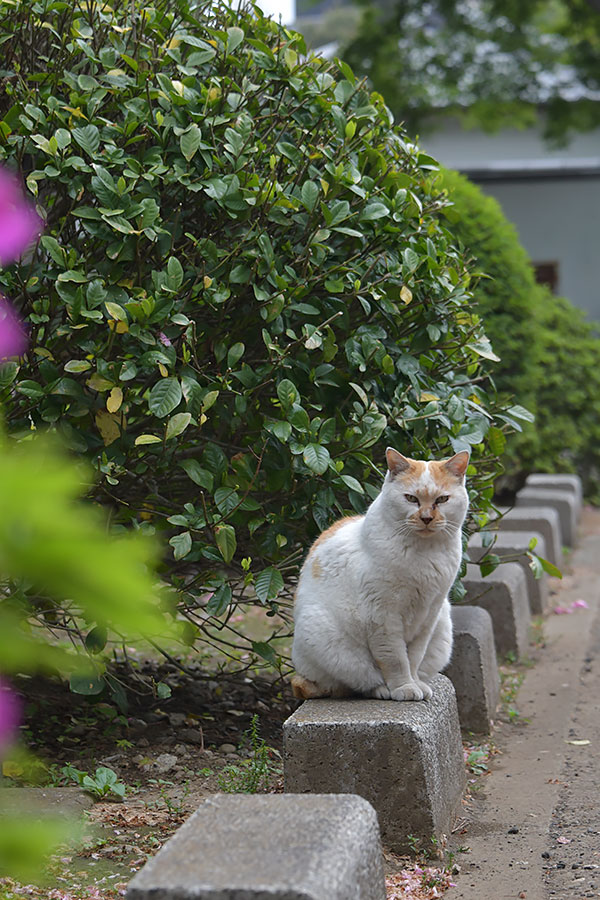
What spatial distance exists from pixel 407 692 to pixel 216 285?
1.56 metres

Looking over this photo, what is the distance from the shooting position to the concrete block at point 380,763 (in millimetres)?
3098

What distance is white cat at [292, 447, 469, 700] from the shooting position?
10.8 feet

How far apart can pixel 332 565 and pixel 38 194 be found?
179 centimetres

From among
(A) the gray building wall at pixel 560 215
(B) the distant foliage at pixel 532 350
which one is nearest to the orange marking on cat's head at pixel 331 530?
(B) the distant foliage at pixel 532 350

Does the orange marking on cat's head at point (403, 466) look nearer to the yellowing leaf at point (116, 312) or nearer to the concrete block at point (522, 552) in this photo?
the yellowing leaf at point (116, 312)

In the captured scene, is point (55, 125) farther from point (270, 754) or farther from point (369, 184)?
point (270, 754)

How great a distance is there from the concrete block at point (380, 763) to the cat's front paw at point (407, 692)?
4.1 inches

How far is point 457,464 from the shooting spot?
345 centimetres

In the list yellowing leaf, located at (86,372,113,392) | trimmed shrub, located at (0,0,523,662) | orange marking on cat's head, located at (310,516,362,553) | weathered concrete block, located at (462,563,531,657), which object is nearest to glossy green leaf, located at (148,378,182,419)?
trimmed shrub, located at (0,0,523,662)

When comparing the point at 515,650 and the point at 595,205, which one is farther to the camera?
the point at 595,205

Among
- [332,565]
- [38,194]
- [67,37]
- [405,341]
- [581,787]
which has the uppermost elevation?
[67,37]

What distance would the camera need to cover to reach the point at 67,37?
3873 mm

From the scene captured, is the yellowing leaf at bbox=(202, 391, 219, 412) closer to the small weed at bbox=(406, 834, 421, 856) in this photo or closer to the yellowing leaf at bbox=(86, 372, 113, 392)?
the yellowing leaf at bbox=(86, 372, 113, 392)

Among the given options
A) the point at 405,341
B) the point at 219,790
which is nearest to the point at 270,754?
the point at 219,790
